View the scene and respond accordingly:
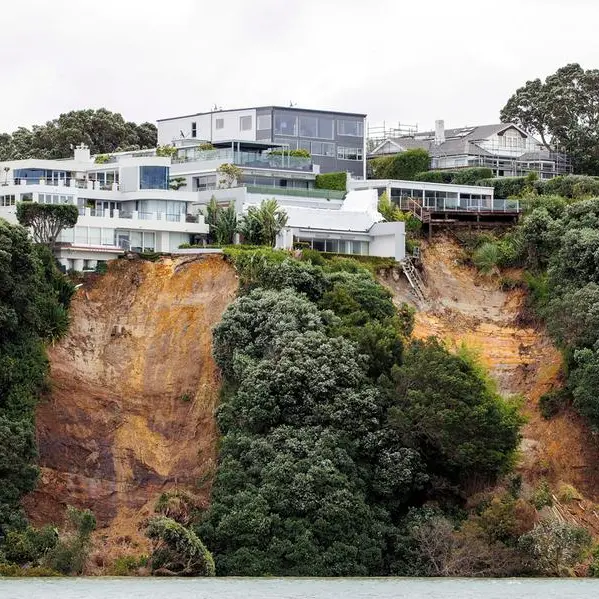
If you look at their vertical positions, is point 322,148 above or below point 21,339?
above

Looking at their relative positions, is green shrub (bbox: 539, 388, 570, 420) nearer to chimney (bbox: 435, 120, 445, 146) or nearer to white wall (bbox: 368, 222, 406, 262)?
white wall (bbox: 368, 222, 406, 262)

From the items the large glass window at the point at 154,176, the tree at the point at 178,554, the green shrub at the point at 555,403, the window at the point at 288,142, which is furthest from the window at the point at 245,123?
the tree at the point at 178,554

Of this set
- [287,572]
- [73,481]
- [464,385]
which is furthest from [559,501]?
[73,481]

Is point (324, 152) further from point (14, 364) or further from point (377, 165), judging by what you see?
point (14, 364)

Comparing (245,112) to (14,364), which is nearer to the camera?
(14,364)

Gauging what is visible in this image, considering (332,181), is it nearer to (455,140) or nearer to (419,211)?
(419,211)

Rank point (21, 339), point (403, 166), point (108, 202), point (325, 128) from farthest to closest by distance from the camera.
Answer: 1. point (403, 166)
2. point (325, 128)
3. point (108, 202)
4. point (21, 339)

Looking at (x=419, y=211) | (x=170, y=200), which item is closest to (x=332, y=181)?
(x=419, y=211)
